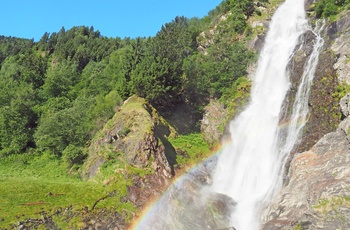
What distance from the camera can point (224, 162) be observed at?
3784 centimetres

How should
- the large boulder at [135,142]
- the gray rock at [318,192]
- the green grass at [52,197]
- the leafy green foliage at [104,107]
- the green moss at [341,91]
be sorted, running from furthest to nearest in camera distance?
the green moss at [341,91]
the large boulder at [135,142]
the leafy green foliage at [104,107]
the green grass at [52,197]
the gray rock at [318,192]

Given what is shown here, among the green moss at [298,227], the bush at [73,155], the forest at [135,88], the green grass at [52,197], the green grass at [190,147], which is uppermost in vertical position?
the forest at [135,88]

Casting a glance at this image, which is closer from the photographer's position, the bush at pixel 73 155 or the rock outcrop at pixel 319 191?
the rock outcrop at pixel 319 191

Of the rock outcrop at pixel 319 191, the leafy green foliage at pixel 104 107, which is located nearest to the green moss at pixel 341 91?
the rock outcrop at pixel 319 191

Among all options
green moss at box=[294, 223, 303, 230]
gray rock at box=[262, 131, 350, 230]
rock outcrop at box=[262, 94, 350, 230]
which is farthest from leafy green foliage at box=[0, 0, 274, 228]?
green moss at box=[294, 223, 303, 230]

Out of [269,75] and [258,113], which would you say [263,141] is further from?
[269,75]

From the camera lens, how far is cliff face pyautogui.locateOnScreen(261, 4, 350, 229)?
19.4m

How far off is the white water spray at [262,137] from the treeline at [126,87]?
4.56 metres

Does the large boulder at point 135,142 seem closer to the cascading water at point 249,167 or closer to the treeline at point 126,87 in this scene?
the treeline at point 126,87

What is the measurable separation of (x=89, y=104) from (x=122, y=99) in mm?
6434

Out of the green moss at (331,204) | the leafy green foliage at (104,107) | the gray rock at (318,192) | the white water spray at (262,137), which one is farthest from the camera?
the white water spray at (262,137)

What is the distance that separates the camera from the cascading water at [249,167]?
28.2 metres

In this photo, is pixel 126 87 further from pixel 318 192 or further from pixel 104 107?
pixel 318 192

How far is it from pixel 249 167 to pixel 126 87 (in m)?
19.2
